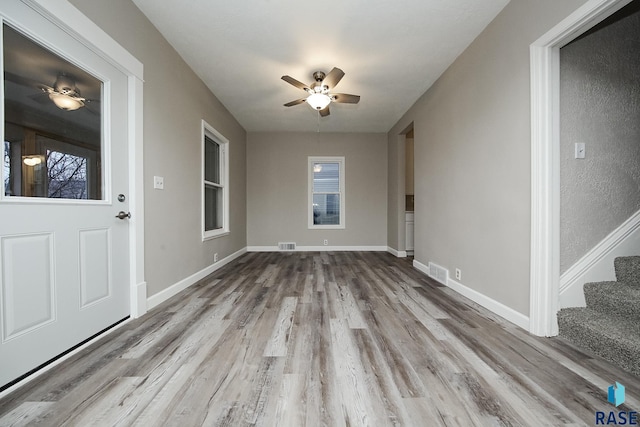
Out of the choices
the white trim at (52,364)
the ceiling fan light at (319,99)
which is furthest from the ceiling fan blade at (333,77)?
the white trim at (52,364)

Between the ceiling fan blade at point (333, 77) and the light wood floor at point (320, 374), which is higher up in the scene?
the ceiling fan blade at point (333, 77)

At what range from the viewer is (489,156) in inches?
91.8

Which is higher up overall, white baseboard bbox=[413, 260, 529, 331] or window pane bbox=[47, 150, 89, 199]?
window pane bbox=[47, 150, 89, 199]

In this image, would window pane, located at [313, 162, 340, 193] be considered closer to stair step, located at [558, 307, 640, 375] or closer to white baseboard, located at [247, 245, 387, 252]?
white baseboard, located at [247, 245, 387, 252]

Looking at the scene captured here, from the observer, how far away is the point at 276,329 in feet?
6.34

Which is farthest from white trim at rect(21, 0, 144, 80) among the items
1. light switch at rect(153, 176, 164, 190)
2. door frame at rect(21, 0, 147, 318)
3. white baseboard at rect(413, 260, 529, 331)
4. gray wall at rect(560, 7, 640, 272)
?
white baseboard at rect(413, 260, 529, 331)

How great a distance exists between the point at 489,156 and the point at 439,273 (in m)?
1.53

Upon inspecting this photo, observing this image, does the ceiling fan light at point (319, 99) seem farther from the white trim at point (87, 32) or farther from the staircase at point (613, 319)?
the staircase at point (613, 319)

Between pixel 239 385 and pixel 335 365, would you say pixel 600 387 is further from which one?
pixel 239 385

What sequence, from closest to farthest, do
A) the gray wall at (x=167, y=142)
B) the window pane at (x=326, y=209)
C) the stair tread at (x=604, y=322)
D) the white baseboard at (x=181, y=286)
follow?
1. the stair tread at (x=604, y=322)
2. the gray wall at (x=167, y=142)
3. the white baseboard at (x=181, y=286)
4. the window pane at (x=326, y=209)

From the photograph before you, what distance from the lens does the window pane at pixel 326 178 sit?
19.2ft

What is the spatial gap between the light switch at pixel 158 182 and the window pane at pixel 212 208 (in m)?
1.27

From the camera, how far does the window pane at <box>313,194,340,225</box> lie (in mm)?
5863

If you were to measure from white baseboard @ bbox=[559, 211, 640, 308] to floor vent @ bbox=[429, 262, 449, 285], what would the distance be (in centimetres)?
122
